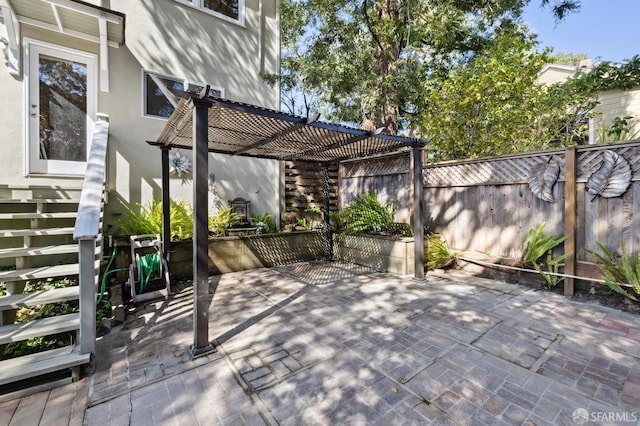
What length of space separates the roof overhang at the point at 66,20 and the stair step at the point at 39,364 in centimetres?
437

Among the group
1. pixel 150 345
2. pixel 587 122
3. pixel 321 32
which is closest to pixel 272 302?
pixel 150 345

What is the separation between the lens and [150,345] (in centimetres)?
265

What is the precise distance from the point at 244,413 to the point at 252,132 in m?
3.14

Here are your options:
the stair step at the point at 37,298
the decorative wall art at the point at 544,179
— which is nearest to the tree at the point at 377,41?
the decorative wall art at the point at 544,179

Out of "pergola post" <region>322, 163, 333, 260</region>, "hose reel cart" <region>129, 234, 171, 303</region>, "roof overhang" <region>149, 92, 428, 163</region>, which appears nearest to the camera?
"roof overhang" <region>149, 92, 428, 163</region>

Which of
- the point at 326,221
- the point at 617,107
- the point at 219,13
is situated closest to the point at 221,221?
the point at 326,221

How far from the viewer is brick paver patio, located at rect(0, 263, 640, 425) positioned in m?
1.80

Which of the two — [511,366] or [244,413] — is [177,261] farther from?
[511,366]

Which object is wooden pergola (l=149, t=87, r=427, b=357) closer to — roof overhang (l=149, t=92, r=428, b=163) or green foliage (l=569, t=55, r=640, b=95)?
roof overhang (l=149, t=92, r=428, b=163)

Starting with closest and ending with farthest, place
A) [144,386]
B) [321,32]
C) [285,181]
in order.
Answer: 1. [144,386]
2. [285,181]
3. [321,32]

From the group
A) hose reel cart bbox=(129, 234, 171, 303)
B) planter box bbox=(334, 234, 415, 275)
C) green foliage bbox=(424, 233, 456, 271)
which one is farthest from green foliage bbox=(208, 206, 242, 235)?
green foliage bbox=(424, 233, 456, 271)

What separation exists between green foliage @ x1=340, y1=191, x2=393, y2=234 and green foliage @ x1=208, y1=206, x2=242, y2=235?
8.17 feet

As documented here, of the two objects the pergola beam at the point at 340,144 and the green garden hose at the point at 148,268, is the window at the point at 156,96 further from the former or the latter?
the green garden hose at the point at 148,268

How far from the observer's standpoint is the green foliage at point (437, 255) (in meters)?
5.18
